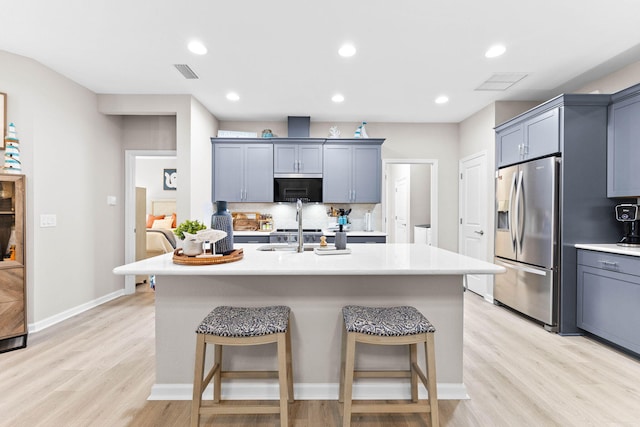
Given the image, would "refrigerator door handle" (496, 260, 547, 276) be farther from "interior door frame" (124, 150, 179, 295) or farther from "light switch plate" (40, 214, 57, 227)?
"light switch plate" (40, 214, 57, 227)

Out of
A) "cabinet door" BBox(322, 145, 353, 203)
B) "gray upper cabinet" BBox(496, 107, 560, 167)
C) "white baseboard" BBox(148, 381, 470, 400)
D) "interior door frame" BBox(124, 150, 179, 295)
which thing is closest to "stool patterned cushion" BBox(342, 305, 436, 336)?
"white baseboard" BBox(148, 381, 470, 400)

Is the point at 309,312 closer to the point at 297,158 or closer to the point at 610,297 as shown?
the point at 610,297

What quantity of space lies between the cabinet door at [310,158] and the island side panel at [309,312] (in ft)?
9.86

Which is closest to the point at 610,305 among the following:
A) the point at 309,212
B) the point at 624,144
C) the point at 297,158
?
the point at 624,144

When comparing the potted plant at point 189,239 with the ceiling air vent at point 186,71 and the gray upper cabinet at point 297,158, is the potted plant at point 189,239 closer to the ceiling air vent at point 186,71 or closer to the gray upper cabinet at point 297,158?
the ceiling air vent at point 186,71

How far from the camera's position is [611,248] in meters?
2.76

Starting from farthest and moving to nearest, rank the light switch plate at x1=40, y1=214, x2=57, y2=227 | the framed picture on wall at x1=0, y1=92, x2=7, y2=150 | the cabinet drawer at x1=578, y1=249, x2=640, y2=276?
the light switch plate at x1=40, y1=214, x2=57, y2=227 → the framed picture on wall at x1=0, y1=92, x2=7, y2=150 → the cabinet drawer at x1=578, y1=249, x2=640, y2=276

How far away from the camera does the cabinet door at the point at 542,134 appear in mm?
3168

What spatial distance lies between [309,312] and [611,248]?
2717 millimetres

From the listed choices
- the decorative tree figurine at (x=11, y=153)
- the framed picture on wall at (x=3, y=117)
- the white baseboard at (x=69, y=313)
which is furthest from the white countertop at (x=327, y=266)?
the framed picture on wall at (x=3, y=117)

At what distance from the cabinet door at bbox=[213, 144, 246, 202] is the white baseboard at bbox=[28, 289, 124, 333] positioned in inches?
74.0

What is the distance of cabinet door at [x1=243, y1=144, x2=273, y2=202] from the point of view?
15.7ft

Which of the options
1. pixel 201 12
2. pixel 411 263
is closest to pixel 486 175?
pixel 411 263

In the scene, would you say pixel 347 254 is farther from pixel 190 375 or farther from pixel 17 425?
pixel 17 425
